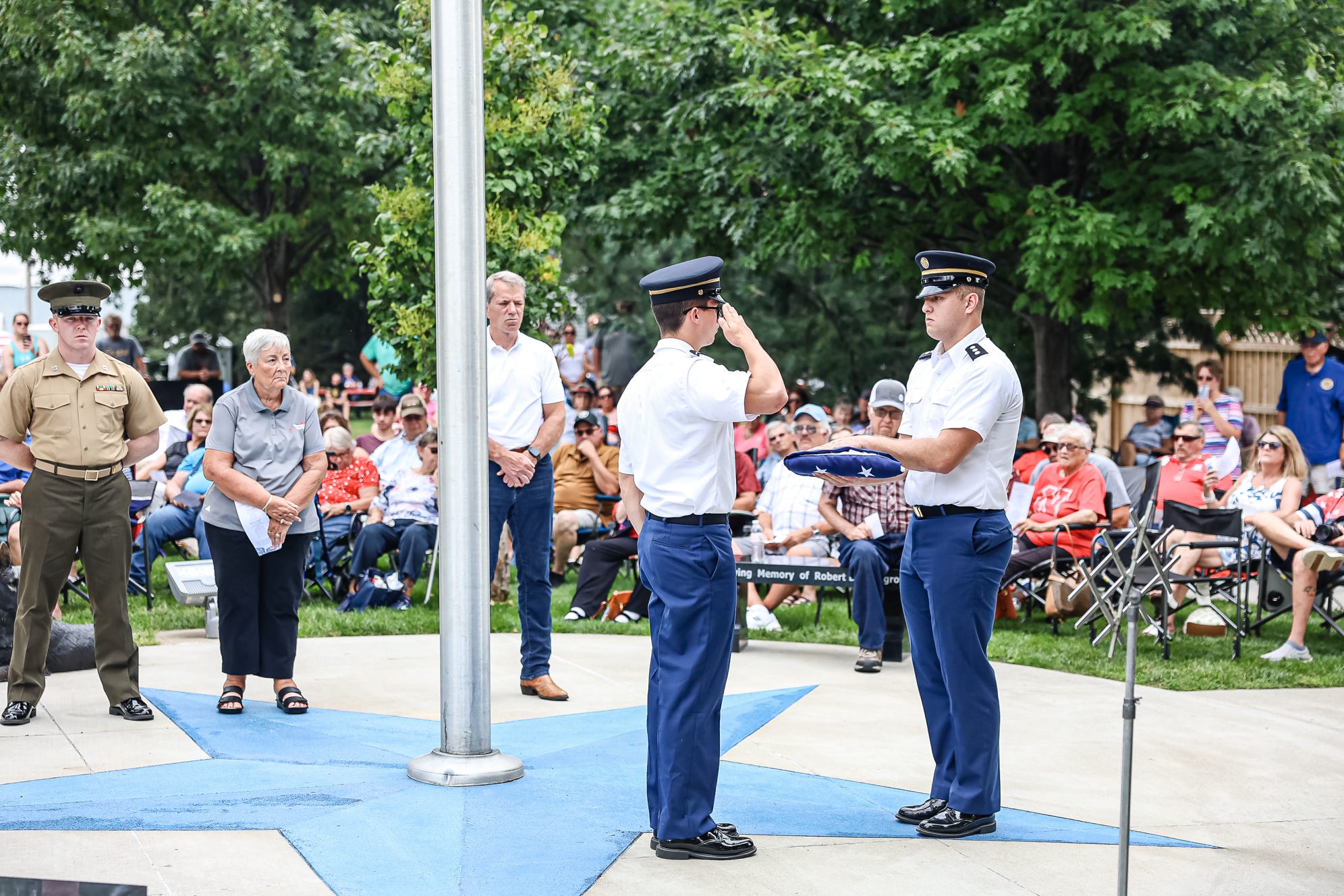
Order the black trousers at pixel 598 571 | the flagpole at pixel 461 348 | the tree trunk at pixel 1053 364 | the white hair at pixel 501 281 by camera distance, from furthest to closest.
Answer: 1. the tree trunk at pixel 1053 364
2. the black trousers at pixel 598 571
3. the white hair at pixel 501 281
4. the flagpole at pixel 461 348

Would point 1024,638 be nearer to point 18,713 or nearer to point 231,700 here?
point 231,700

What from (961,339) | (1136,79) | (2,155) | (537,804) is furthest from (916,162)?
(2,155)

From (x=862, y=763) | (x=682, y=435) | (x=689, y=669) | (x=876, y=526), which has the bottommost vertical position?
(x=862, y=763)

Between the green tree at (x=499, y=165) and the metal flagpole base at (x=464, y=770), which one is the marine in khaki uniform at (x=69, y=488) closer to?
the metal flagpole base at (x=464, y=770)

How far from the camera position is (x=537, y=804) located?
4.96 m

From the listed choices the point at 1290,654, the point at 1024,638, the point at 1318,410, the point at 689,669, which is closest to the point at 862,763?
the point at 689,669

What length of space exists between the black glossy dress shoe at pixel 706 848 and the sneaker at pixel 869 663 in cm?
346

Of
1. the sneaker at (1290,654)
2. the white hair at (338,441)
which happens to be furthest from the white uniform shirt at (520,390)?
the sneaker at (1290,654)

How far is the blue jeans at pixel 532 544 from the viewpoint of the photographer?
22.4ft

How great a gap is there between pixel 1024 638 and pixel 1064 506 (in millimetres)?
1167

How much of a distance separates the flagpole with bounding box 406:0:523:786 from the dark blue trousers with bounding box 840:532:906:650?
330cm

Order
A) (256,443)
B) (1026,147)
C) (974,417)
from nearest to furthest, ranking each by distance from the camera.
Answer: (974,417) → (256,443) → (1026,147)

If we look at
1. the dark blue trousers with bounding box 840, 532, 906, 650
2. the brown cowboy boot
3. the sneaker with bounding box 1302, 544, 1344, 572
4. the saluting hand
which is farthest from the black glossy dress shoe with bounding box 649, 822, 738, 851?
the sneaker with bounding box 1302, 544, 1344, 572

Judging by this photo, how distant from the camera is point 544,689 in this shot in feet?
22.6
